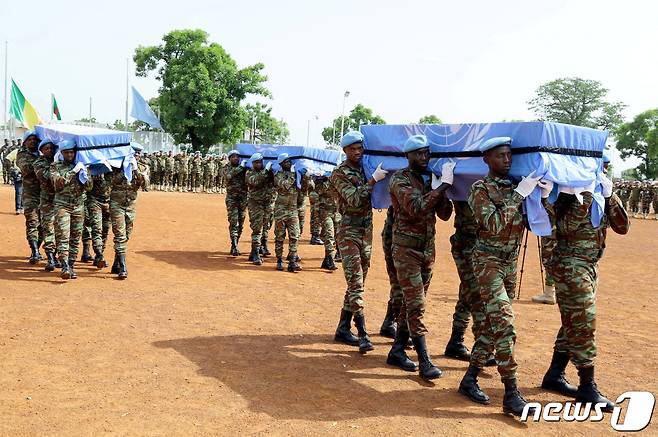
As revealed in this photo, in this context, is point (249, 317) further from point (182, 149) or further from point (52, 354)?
point (182, 149)

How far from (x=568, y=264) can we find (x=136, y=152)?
723cm

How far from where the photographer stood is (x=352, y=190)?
6.21m

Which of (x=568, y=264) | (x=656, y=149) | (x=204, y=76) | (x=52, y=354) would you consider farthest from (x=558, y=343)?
(x=656, y=149)

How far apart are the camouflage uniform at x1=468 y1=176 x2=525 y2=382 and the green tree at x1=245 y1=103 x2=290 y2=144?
4036 centimetres

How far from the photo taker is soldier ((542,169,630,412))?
515 cm

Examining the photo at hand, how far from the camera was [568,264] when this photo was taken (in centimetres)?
519

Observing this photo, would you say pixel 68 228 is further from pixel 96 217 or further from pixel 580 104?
pixel 580 104

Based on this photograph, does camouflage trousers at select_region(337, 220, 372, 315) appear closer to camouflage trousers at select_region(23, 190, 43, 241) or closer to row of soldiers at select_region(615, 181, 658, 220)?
camouflage trousers at select_region(23, 190, 43, 241)

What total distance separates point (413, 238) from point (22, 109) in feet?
94.0

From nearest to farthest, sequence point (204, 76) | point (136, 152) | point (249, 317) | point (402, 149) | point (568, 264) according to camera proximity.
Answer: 1. point (568, 264)
2. point (402, 149)
3. point (249, 317)
4. point (136, 152)
5. point (204, 76)

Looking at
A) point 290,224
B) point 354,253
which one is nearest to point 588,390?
point 354,253

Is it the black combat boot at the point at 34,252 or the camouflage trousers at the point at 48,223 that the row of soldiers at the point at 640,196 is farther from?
the camouflage trousers at the point at 48,223

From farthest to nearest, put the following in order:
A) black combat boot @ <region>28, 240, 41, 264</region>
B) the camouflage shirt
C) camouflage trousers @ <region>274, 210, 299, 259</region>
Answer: camouflage trousers @ <region>274, 210, 299, 259</region>
black combat boot @ <region>28, 240, 41, 264</region>
the camouflage shirt

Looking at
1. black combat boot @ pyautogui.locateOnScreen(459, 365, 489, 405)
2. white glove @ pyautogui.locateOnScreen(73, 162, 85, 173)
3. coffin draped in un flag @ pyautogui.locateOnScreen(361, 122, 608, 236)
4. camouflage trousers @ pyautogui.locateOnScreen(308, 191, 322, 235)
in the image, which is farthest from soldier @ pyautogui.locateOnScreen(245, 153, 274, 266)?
black combat boot @ pyautogui.locateOnScreen(459, 365, 489, 405)
